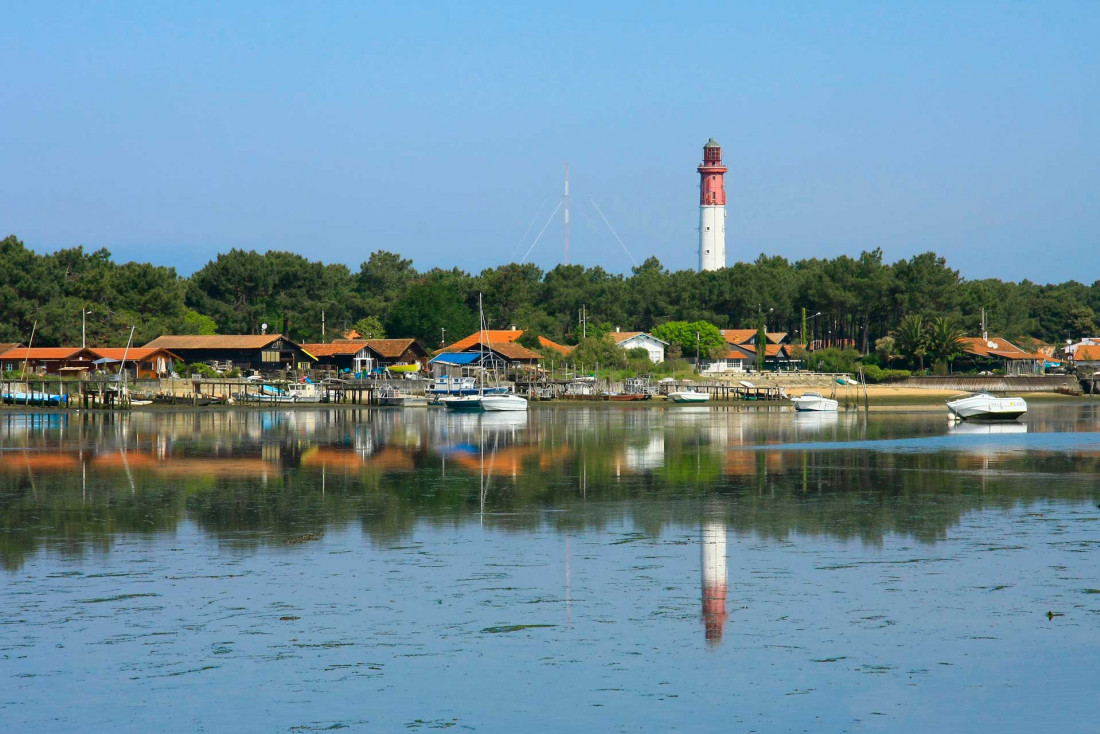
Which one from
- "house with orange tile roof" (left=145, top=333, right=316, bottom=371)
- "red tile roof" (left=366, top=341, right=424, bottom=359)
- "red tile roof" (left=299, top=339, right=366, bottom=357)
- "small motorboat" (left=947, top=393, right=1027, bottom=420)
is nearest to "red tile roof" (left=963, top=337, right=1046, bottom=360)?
"small motorboat" (left=947, top=393, right=1027, bottom=420)

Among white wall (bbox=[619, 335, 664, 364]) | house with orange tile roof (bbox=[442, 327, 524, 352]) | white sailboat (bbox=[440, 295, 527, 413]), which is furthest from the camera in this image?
white wall (bbox=[619, 335, 664, 364])

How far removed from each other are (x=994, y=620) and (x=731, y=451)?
30386 mm

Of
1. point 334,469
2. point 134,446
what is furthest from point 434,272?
point 334,469

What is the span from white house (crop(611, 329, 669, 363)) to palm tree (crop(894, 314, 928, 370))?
23.8 meters

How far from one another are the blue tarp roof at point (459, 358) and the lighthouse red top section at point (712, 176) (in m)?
65.5

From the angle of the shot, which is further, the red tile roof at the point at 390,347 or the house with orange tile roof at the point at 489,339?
the house with orange tile roof at the point at 489,339

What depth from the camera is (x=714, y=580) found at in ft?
67.4

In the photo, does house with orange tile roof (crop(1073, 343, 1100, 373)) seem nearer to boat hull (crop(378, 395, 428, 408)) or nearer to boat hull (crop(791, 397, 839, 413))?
boat hull (crop(791, 397, 839, 413))

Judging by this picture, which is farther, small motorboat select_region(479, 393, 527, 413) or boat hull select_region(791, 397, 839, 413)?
boat hull select_region(791, 397, 839, 413)

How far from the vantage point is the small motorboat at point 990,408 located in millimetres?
73875

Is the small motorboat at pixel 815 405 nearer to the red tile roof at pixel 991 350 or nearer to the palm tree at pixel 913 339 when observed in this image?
the palm tree at pixel 913 339

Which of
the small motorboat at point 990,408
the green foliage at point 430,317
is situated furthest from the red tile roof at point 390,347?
the small motorboat at point 990,408

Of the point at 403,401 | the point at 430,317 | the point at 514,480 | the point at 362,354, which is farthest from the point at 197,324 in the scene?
the point at 514,480

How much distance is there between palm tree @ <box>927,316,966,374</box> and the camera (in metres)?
117
